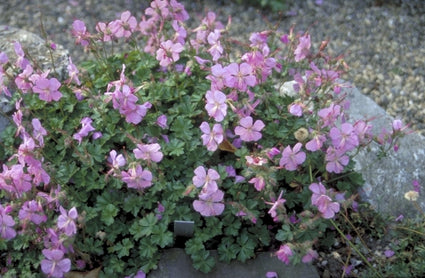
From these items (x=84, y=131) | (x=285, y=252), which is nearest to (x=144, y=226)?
(x=84, y=131)

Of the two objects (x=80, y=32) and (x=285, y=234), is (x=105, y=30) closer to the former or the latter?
(x=80, y=32)

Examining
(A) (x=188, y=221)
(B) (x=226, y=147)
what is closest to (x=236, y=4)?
(B) (x=226, y=147)

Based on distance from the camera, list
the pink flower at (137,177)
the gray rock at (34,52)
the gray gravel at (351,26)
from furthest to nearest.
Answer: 1. the gray gravel at (351,26)
2. the gray rock at (34,52)
3. the pink flower at (137,177)

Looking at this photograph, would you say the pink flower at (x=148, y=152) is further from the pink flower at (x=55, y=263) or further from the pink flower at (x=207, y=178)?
the pink flower at (x=55, y=263)

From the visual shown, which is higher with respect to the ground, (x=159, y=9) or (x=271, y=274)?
(x=159, y=9)

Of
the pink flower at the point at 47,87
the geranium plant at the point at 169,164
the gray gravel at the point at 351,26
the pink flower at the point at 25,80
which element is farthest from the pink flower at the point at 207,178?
the gray gravel at the point at 351,26

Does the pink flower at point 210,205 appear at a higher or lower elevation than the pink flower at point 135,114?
lower

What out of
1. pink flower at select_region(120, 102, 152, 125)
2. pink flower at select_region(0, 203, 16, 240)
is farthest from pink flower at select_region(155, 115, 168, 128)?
pink flower at select_region(0, 203, 16, 240)

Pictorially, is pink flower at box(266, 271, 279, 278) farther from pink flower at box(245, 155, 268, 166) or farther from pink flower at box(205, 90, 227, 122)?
pink flower at box(205, 90, 227, 122)
